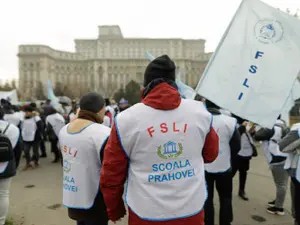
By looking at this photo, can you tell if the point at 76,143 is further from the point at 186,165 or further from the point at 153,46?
the point at 153,46

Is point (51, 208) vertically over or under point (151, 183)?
under

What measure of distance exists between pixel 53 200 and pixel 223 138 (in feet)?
11.0

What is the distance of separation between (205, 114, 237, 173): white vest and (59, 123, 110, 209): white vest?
1622mm

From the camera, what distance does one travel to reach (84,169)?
2160mm

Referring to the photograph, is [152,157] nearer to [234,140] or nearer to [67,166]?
[67,166]

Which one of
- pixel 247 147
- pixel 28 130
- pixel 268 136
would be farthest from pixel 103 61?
pixel 268 136

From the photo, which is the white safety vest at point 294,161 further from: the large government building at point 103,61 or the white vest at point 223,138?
the large government building at point 103,61

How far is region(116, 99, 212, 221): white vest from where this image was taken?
1.57 meters

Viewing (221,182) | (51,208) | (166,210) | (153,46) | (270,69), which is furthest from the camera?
(153,46)

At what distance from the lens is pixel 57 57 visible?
3383 inches

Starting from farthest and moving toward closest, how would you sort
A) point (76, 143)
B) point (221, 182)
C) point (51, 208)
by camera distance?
1. point (51, 208)
2. point (221, 182)
3. point (76, 143)

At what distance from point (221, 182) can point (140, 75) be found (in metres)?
81.7

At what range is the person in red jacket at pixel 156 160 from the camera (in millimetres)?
1579

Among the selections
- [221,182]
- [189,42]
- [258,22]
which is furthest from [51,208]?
[189,42]
